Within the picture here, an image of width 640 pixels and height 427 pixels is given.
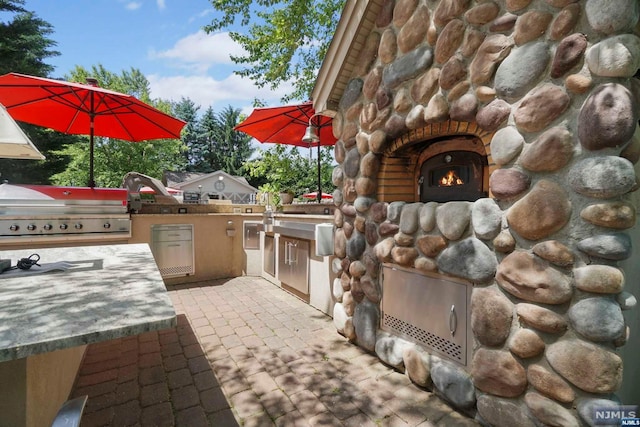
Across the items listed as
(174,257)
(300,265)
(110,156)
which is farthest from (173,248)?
(110,156)

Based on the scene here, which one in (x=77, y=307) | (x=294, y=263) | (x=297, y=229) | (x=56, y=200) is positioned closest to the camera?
(x=77, y=307)

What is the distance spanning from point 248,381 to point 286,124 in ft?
15.3

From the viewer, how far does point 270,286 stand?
5574mm

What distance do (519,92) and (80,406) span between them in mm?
2706

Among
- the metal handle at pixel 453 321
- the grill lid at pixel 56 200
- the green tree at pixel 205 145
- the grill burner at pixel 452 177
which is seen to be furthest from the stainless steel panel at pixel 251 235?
the green tree at pixel 205 145

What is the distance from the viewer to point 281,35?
7.85 meters

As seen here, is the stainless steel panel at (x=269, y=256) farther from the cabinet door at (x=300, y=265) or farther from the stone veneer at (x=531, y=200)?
the stone veneer at (x=531, y=200)

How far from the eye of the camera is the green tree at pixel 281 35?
7.65 m

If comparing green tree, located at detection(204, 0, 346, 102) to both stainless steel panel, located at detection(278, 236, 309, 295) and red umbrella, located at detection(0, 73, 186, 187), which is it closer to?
red umbrella, located at detection(0, 73, 186, 187)

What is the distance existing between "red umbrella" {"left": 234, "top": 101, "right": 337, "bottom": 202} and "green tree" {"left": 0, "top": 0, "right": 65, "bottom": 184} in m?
16.0

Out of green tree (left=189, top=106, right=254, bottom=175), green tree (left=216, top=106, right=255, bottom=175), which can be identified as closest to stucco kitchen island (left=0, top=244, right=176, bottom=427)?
green tree (left=216, top=106, right=255, bottom=175)

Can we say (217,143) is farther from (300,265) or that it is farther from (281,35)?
(300,265)

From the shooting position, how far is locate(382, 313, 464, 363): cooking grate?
7.63 feet

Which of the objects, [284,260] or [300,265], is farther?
[284,260]
